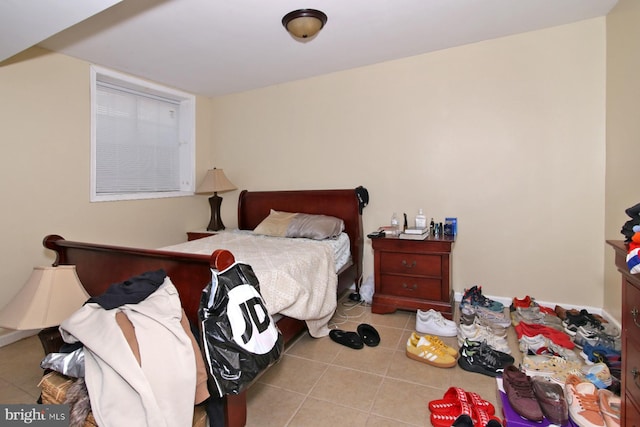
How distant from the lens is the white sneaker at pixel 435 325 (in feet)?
7.91

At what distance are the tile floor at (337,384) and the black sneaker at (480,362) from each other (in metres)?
0.04

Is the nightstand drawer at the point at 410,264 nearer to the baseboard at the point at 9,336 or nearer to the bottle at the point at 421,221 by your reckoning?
the bottle at the point at 421,221

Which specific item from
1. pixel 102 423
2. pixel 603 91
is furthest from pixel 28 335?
pixel 603 91

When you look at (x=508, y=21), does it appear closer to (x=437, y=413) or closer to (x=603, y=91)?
(x=603, y=91)

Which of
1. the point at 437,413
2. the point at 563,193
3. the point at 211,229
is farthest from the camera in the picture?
the point at 211,229

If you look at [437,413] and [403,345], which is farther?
[403,345]

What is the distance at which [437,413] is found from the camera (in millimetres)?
1525

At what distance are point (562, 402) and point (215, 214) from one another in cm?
359

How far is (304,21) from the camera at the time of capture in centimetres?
229

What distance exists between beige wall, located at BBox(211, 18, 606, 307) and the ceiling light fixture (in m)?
1.09

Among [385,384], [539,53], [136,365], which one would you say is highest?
[539,53]

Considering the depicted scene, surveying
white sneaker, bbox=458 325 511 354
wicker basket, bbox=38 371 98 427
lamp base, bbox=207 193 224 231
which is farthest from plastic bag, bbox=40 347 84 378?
lamp base, bbox=207 193 224 231

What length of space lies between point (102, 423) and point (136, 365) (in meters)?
0.20

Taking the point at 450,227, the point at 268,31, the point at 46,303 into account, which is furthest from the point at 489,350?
the point at 268,31
